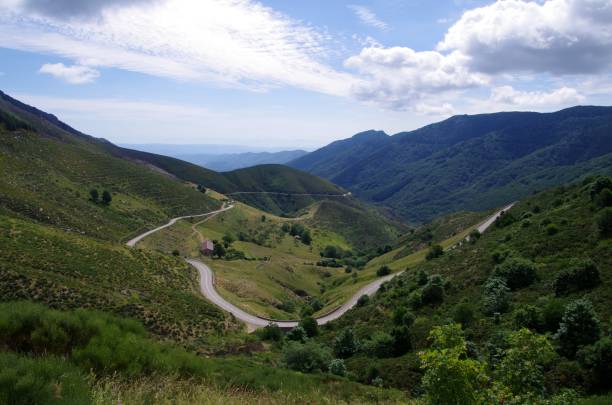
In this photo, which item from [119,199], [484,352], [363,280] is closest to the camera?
[484,352]

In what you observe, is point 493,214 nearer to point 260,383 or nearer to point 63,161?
point 260,383

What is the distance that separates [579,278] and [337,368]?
1687 centimetres

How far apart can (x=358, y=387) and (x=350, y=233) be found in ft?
523

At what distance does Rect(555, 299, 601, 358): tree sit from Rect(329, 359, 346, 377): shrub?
527 inches

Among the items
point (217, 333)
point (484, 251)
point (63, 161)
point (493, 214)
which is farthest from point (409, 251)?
point (63, 161)

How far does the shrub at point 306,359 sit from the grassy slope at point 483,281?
230 cm

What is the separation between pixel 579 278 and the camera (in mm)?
23719

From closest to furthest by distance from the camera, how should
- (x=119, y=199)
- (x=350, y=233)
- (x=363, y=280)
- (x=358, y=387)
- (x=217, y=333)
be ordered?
(x=358, y=387) < (x=217, y=333) < (x=363, y=280) < (x=119, y=199) < (x=350, y=233)

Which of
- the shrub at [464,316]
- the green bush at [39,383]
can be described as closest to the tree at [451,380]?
the green bush at [39,383]

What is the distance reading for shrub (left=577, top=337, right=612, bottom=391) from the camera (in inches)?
619

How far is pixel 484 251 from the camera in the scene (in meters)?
43.3

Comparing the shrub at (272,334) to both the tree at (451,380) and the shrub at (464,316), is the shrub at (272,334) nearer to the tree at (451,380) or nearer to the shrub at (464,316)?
the shrub at (464,316)

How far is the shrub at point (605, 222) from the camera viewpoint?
29.0 meters

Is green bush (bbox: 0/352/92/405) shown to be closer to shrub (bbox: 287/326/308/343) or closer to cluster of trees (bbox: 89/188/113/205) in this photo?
shrub (bbox: 287/326/308/343)
